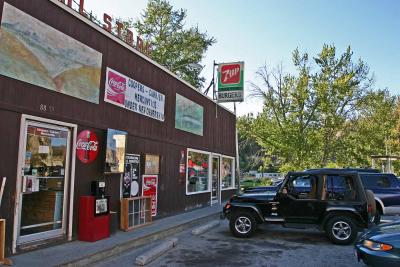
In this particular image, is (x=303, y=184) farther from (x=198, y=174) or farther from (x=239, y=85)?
(x=239, y=85)

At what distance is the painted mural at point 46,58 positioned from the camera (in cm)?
720

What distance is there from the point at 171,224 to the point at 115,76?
4.58 m

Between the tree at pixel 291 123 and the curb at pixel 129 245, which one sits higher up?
the tree at pixel 291 123

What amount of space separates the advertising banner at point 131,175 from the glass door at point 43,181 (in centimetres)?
261

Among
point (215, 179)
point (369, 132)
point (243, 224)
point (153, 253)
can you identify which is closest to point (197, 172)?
point (215, 179)

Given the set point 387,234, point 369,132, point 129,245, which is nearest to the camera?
point 387,234

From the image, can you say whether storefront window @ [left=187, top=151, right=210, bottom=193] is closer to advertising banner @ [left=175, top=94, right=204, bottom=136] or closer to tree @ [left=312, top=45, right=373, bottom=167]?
advertising banner @ [left=175, top=94, right=204, bottom=136]

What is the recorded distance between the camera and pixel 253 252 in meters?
8.88

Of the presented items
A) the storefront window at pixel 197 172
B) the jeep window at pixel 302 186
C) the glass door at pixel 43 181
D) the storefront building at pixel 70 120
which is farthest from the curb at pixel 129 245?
the jeep window at pixel 302 186

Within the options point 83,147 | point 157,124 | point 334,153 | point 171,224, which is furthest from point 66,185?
point 334,153

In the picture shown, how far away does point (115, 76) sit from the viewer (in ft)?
34.9

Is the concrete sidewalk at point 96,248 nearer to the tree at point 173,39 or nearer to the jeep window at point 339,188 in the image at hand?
the jeep window at point 339,188

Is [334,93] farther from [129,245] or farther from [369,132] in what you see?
[129,245]

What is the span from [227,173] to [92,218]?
13391mm
